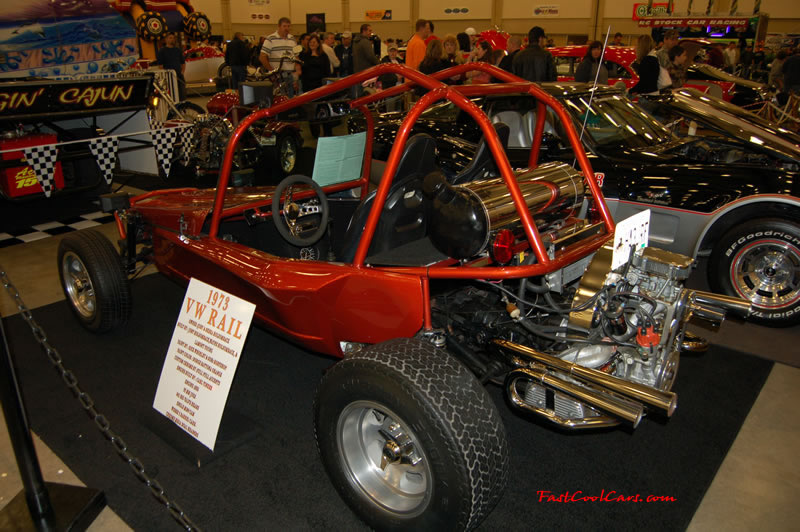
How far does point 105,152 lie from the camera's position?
20.2ft

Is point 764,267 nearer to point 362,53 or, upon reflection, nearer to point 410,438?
point 410,438

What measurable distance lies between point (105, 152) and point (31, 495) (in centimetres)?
479

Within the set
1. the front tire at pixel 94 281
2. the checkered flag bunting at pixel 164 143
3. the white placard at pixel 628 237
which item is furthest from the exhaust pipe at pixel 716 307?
the checkered flag bunting at pixel 164 143

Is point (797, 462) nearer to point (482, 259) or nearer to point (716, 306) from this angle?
point (716, 306)

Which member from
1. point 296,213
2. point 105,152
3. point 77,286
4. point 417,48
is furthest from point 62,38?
point 296,213

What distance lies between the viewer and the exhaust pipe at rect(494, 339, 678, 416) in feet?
6.42

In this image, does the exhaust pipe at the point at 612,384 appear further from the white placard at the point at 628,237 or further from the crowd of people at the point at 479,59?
the crowd of people at the point at 479,59

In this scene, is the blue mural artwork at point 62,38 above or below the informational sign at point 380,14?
below

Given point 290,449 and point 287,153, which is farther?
point 287,153

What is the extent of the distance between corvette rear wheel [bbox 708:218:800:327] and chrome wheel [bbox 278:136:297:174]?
5770mm

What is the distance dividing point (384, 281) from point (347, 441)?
0.64 meters

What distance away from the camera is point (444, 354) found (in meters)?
2.12

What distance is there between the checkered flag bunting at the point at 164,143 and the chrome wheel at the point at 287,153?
1456 millimetres

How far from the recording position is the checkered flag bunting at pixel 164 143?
269 inches
